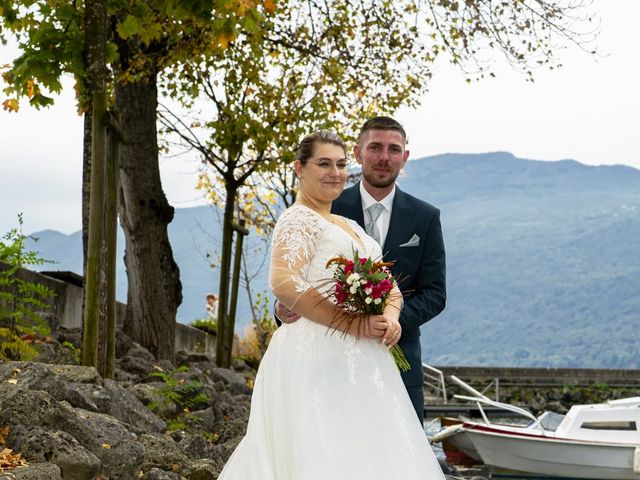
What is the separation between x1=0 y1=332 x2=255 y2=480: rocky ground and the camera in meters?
7.27

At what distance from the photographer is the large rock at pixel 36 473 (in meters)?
6.54

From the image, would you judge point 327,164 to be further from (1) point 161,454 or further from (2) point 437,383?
(2) point 437,383

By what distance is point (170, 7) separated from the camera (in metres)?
10.8

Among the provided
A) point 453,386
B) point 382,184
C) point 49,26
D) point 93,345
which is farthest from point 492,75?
point 453,386

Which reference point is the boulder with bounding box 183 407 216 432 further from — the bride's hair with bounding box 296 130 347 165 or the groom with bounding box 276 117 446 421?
the bride's hair with bounding box 296 130 347 165

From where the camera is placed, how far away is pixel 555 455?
91.1ft

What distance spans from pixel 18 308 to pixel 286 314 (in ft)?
25.9

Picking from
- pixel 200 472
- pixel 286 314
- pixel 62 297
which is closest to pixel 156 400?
pixel 200 472

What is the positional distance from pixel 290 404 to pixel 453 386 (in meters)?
44.2

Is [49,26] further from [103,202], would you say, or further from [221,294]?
[221,294]

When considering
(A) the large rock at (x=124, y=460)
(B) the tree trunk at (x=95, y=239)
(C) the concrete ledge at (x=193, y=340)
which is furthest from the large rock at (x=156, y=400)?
(C) the concrete ledge at (x=193, y=340)

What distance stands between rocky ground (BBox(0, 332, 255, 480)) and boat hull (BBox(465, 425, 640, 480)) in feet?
53.4

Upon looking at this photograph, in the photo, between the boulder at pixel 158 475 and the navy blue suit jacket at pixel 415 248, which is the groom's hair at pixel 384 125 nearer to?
the navy blue suit jacket at pixel 415 248

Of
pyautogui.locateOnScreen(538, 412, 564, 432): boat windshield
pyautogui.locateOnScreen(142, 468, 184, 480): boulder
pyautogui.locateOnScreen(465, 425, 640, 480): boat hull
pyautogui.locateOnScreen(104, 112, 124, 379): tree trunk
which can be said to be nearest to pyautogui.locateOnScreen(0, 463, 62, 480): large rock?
pyautogui.locateOnScreen(142, 468, 184, 480): boulder
